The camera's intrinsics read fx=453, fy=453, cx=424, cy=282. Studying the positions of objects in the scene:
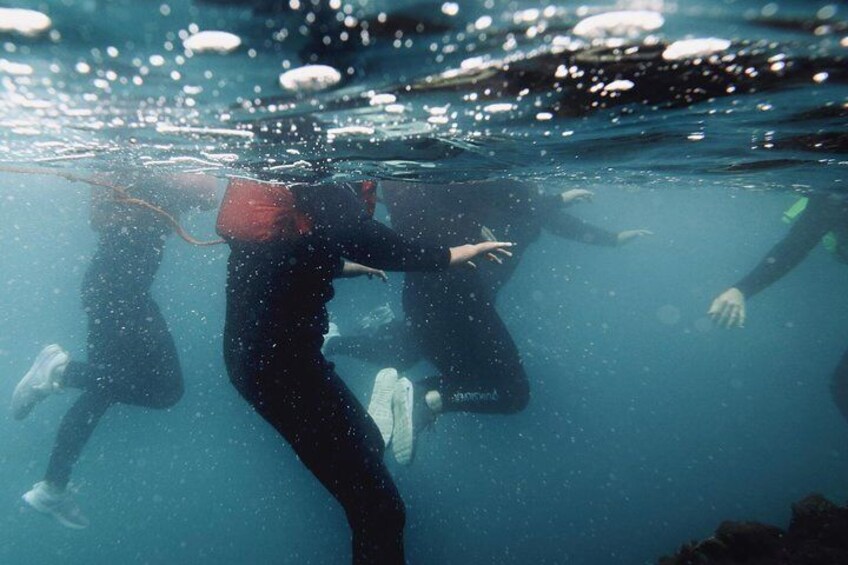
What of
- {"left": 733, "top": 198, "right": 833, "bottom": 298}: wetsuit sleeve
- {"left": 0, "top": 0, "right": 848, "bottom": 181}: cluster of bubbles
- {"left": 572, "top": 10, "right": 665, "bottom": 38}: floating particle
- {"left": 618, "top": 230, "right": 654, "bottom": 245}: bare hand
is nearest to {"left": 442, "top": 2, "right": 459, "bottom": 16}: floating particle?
{"left": 0, "top": 0, "right": 848, "bottom": 181}: cluster of bubbles

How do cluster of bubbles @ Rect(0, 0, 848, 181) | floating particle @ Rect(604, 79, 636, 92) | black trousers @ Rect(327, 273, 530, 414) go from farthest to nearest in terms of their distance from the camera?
black trousers @ Rect(327, 273, 530, 414) < floating particle @ Rect(604, 79, 636, 92) < cluster of bubbles @ Rect(0, 0, 848, 181)

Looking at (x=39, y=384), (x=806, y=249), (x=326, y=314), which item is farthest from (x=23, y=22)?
(x=806, y=249)

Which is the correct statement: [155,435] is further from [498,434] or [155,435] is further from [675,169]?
[675,169]

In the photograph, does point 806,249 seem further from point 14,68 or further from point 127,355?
point 127,355

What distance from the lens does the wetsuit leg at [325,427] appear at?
428 centimetres

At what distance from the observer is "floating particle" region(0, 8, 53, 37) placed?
7.81ft

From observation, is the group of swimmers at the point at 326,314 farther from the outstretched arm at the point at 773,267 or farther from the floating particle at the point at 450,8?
the floating particle at the point at 450,8

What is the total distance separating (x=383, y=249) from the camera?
14.9 feet

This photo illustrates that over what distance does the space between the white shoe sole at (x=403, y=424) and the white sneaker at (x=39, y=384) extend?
24.2 ft

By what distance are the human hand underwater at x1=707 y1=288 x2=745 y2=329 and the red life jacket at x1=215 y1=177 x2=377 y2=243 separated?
7732 mm

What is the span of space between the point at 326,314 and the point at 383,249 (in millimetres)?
900

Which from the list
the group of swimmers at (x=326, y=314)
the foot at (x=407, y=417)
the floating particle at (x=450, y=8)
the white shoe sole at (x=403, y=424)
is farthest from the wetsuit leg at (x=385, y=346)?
the floating particle at (x=450, y=8)

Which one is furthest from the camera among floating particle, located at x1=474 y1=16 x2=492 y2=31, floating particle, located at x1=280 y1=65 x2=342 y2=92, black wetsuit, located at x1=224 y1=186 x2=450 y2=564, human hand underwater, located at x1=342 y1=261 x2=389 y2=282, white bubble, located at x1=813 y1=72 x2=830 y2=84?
human hand underwater, located at x1=342 y1=261 x2=389 y2=282

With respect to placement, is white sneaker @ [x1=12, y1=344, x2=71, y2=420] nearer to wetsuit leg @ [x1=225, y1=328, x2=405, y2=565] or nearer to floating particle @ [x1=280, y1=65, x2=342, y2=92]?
wetsuit leg @ [x1=225, y1=328, x2=405, y2=565]
